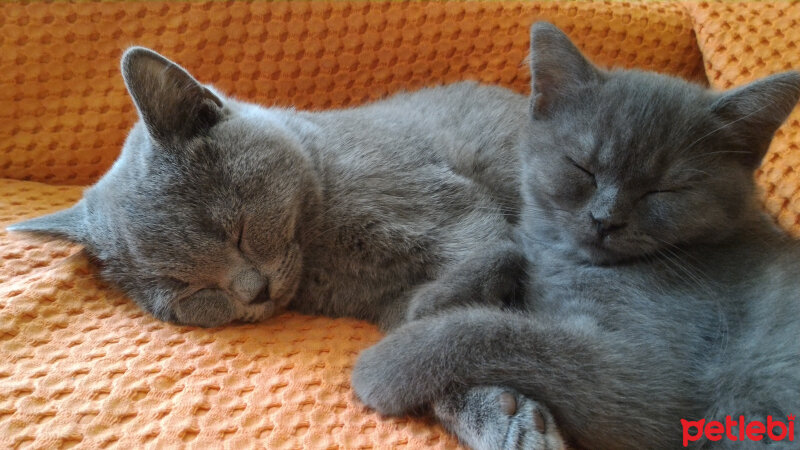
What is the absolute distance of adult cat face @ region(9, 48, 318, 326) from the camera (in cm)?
109

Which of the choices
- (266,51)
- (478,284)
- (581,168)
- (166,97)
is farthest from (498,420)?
(266,51)

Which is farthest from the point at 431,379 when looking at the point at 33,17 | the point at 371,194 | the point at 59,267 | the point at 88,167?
the point at 33,17

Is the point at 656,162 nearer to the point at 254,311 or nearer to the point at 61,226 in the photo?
the point at 254,311

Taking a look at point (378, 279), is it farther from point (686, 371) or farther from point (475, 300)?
point (686, 371)

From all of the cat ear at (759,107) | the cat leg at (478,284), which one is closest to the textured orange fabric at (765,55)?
the cat ear at (759,107)

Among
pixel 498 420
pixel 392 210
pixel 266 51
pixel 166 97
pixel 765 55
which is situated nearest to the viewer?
pixel 498 420

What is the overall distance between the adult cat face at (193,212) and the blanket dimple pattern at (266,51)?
44 centimetres

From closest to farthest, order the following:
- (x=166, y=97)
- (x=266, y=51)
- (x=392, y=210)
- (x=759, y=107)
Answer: (x=759, y=107)
(x=166, y=97)
(x=392, y=210)
(x=266, y=51)

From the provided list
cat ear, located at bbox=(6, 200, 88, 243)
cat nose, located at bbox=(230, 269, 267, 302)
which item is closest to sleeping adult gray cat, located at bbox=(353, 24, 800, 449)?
cat nose, located at bbox=(230, 269, 267, 302)

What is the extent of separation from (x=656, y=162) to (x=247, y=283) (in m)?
0.76

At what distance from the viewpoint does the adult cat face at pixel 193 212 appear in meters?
1.09

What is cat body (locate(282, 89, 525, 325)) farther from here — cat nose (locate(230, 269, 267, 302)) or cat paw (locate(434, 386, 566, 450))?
cat paw (locate(434, 386, 566, 450))

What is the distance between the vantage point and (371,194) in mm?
1231

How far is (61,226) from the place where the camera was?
46.5 inches
